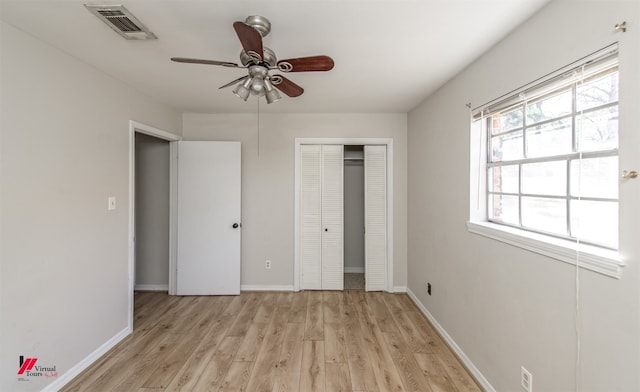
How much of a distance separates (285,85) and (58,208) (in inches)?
73.6

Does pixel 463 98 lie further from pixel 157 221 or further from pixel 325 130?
pixel 157 221

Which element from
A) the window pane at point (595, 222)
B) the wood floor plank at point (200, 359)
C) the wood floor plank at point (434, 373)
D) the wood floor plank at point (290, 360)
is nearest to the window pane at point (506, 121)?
the window pane at point (595, 222)

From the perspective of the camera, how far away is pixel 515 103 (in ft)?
5.36

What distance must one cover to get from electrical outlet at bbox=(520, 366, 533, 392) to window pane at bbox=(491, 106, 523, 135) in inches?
59.4

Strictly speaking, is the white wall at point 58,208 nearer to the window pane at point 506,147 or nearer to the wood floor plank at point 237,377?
the wood floor plank at point 237,377

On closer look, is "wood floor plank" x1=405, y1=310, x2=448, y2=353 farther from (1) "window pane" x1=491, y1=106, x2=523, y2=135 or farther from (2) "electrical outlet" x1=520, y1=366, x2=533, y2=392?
(1) "window pane" x1=491, y1=106, x2=523, y2=135

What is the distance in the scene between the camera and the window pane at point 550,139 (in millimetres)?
1335

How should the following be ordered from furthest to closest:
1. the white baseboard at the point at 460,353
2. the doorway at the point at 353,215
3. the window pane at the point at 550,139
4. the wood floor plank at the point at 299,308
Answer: the doorway at the point at 353,215 < the wood floor plank at the point at 299,308 < the white baseboard at the point at 460,353 < the window pane at the point at 550,139

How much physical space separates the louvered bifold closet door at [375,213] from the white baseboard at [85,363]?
282 centimetres

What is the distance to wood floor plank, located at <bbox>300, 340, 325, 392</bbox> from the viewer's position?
182 centimetres

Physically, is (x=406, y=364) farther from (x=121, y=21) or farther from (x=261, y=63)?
(x=121, y=21)

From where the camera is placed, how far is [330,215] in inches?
141

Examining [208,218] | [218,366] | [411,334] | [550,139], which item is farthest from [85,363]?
[550,139]

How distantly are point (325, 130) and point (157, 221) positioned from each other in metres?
2.70
